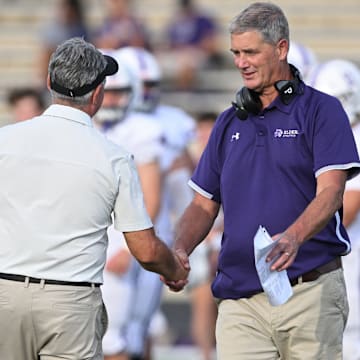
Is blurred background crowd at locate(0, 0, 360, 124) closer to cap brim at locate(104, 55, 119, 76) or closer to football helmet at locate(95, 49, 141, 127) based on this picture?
football helmet at locate(95, 49, 141, 127)

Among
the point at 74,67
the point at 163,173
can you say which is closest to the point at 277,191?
the point at 74,67

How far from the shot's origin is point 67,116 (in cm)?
499

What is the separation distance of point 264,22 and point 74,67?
Answer: 858mm

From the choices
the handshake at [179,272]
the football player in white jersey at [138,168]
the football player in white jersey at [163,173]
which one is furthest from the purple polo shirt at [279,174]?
the football player in white jersey at [163,173]

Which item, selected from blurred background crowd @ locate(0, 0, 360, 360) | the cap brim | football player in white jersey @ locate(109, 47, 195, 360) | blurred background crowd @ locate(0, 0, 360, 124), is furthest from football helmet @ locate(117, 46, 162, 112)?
blurred background crowd @ locate(0, 0, 360, 124)

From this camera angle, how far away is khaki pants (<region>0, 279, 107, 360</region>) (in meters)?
4.84

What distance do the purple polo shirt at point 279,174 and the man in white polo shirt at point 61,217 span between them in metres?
0.49

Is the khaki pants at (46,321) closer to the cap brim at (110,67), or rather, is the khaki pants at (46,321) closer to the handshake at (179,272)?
the handshake at (179,272)

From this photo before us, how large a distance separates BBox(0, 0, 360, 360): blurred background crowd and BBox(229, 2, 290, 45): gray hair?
205 inches

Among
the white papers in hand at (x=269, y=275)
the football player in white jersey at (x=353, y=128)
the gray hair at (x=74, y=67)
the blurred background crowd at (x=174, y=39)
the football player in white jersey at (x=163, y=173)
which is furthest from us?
the blurred background crowd at (x=174, y=39)

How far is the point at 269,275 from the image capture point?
4770 millimetres

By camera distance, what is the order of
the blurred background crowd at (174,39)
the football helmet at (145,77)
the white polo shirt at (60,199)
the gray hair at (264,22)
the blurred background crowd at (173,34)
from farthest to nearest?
the blurred background crowd at (173,34) → the blurred background crowd at (174,39) → the football helmet at (145,77) → the gray hair at (264,22) → the white polo shirt at (60,199)

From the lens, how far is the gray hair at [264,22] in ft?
17.1

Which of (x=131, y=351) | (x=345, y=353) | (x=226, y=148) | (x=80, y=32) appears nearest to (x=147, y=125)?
(x=131, y=351)
